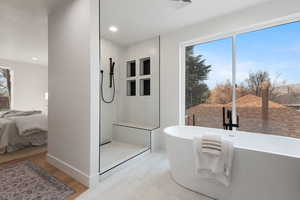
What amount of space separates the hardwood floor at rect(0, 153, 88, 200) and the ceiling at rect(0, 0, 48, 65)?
2525 millimetres

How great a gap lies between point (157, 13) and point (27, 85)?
20.1 ft

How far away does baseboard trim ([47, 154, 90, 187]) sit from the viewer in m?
1.81

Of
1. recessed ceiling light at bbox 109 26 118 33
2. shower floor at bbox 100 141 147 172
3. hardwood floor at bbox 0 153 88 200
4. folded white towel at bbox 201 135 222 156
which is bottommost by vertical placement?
hardwood floor at bbox 0 153 88 200

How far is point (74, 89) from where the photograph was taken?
197 cm

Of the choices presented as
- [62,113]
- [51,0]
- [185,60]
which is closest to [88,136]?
[62,113]

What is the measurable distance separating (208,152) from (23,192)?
86.0 inches

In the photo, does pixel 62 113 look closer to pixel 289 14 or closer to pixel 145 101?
pixel 145 101

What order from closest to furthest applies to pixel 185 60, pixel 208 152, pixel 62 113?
pixel 208 152 → pixel 62 113 → pixel 185 60

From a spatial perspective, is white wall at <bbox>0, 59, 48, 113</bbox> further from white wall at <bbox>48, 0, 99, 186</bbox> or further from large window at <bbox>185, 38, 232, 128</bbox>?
large window at <bbox>185, 38, 232, 128</bbox>

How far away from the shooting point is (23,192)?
5.50ft

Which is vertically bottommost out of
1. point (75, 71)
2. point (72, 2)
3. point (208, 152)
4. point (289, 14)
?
point (208, 152)

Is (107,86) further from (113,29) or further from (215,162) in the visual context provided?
(215,162)

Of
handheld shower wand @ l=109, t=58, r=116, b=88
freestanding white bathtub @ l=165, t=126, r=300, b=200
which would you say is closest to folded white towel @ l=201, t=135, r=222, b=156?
freestanding white bathtub @ l=165, t=126, r=300, b=200

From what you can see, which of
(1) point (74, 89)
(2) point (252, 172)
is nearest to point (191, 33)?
(1) point (74, 89)
